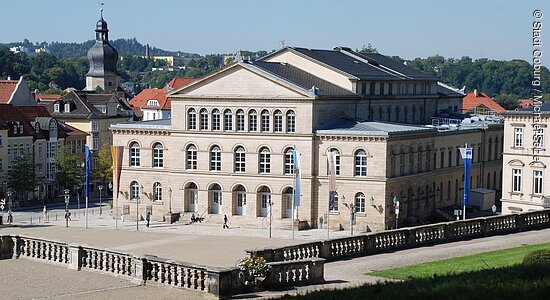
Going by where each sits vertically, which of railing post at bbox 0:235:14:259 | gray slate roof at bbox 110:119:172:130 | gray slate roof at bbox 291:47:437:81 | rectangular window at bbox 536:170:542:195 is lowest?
railing post at bbox 0:235:14:259

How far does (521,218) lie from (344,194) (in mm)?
25695

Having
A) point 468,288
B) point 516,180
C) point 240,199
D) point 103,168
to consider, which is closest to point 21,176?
point 103,168

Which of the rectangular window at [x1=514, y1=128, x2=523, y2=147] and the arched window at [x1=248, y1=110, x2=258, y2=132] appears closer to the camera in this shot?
the rectangular window at [x1=514, y1=128, x2=523, y2=147]

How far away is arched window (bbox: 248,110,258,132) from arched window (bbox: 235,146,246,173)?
5.01 ft

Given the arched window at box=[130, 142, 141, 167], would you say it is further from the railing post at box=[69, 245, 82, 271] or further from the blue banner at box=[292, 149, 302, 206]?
the railing post at box=[69, 245, 82, 271]

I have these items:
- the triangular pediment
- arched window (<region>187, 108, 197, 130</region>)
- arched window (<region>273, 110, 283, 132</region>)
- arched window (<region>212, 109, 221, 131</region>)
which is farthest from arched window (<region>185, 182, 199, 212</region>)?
arched window (<region>273, 110, 283, 132</region>)

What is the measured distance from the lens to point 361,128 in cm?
7362

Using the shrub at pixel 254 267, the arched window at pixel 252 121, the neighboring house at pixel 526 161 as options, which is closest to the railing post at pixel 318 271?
the shrub at pixel 254 267

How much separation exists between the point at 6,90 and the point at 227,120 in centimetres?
4101

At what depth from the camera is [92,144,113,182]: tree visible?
332ft

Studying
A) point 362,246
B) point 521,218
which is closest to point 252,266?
point 362,246

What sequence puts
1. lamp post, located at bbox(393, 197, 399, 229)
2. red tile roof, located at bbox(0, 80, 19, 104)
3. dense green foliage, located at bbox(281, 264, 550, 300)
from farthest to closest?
red tile roof, located at bbox(0, 80, 19, 104) → lamp post, located at bbox(393, 197, 399, 229) → dense green foliage, located at bbox(281, 264, 550, 300)

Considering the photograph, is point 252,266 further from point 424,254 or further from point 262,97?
point 262,97

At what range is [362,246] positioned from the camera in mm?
40094
